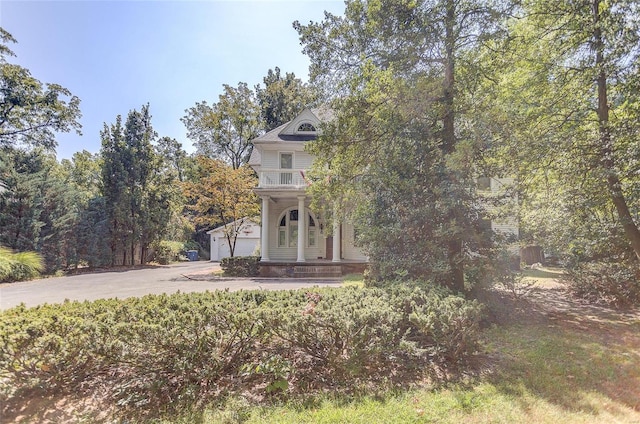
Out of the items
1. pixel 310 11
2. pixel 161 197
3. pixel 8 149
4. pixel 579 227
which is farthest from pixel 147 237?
pixel 579 227

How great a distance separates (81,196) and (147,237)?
4.60 metres

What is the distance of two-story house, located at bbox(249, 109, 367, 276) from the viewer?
49.7ft

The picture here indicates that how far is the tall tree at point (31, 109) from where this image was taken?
15.7m

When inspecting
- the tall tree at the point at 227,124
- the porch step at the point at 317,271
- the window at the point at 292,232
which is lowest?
the porch step at the point at 317,271

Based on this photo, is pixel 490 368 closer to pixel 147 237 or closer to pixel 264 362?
pixel 264 362

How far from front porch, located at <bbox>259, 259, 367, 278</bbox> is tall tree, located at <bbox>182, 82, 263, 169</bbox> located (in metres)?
20.1

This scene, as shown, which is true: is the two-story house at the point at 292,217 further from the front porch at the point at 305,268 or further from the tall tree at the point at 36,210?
the tall tree at the point at 36,210

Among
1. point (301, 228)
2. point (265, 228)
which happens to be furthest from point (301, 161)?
point (265, 228)

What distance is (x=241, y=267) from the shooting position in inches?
594

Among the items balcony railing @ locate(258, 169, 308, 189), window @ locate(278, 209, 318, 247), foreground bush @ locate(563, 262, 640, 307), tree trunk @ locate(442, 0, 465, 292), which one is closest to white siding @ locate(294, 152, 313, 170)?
balcony railing @ locate(258, 169, 308, 189)

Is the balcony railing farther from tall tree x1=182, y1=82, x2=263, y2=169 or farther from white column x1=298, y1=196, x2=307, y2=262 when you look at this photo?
tall tree x1=182, y1=82, x2=263, y2=169

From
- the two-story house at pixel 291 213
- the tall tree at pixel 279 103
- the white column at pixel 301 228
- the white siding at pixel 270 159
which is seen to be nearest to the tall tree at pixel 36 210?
the two-story house at pixel 291 213

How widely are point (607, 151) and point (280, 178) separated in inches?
484

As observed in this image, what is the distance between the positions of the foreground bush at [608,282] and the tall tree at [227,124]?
28800mm
